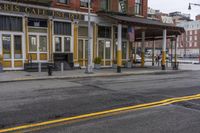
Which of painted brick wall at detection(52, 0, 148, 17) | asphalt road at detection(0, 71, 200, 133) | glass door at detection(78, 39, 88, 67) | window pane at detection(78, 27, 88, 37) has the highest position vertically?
painted brick wall at detection(52, 0, 148, 17)

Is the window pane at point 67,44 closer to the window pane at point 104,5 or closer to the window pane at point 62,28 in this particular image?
the window pane at point 62,28

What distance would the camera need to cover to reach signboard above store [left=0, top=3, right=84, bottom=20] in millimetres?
18875

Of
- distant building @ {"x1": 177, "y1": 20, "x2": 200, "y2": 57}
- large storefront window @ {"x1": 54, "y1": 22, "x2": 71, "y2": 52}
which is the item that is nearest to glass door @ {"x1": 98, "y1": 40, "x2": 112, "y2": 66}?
large storefront window @ {"x1": 54, "y1": 22, "x2": 71, "y2": 52}

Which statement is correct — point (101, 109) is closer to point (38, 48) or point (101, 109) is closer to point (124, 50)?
point (38, 48)

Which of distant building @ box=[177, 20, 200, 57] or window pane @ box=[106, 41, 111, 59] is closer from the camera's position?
window pane @ box=[106, 41, 111, 59]

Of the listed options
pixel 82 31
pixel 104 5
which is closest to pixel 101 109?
pixel 82 31

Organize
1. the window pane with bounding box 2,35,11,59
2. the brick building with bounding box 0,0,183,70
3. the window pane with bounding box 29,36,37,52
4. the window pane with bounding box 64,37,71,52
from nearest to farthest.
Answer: the window pane with bounding box 2,35,11,59
the brick building with bounding box 0,0,183,70
the window pane with bounding box 29,36,37,52
the window pane with bounding box 64,37,71,52

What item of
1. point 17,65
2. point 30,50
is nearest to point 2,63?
point 17,65

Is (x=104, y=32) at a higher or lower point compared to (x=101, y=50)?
higher

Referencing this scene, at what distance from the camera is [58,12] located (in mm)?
21422

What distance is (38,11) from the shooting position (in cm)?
2027

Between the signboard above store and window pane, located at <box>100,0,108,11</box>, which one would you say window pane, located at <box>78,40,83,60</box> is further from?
window pane, located at <box>100,0,108,11</box>

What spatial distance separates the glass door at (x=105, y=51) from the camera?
24891mm

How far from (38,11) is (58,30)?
243 centimetres
